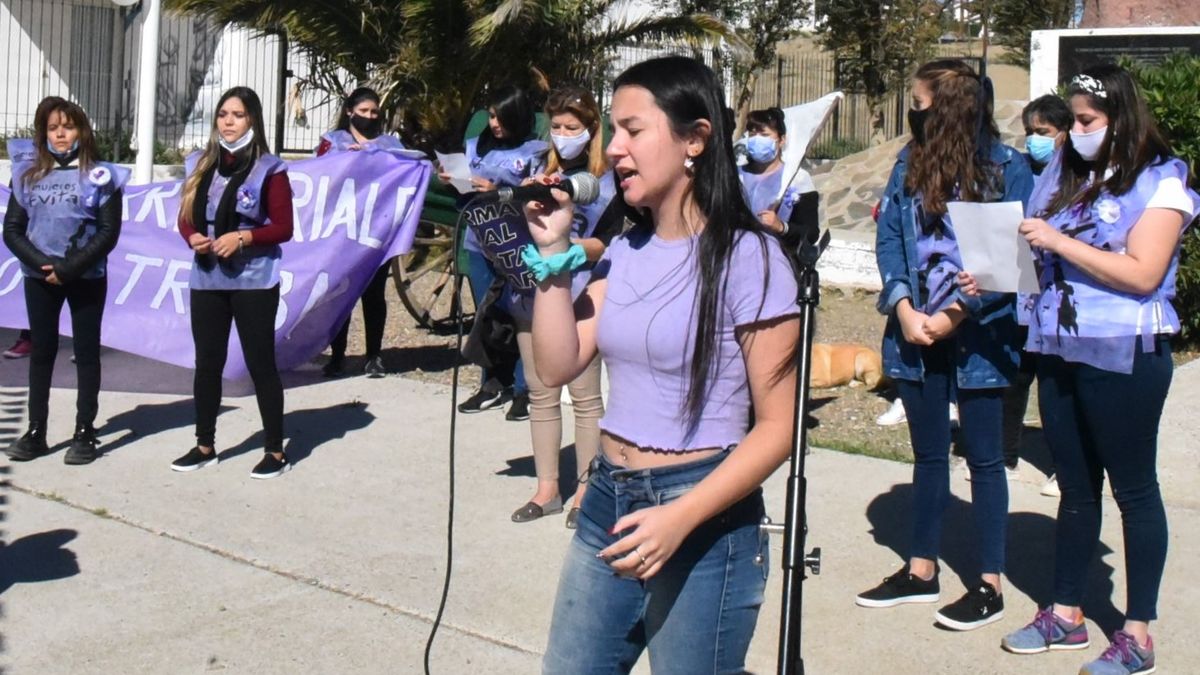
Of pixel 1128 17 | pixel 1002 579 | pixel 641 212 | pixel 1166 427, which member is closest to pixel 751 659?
pixel 1002 579

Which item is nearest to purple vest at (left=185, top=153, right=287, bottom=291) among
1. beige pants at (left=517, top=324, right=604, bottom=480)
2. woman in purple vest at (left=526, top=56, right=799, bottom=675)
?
beige pants at (left=517, top=324, right=604, bottom=480)

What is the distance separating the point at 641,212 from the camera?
2.99 meters

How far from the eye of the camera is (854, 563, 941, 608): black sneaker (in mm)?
5098

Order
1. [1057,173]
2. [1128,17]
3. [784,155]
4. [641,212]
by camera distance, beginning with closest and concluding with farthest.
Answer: [641,212] < [1057,173] < [784,155] < [1128,17]

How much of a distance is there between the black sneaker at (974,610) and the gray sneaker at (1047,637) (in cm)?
16

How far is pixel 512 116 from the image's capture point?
643cm

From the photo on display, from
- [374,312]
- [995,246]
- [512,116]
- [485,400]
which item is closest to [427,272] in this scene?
Answer: [374,312]

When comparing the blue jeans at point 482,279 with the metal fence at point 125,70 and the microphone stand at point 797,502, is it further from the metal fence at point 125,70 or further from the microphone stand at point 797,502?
the metal fence at point 125,70

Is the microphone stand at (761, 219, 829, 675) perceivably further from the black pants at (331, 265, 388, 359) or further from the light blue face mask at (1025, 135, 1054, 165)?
the black pants at (331, 265, 388, 359)

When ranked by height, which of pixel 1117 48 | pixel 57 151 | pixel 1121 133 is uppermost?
pixel 1117 48

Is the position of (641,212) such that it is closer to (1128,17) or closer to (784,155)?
(784,155)

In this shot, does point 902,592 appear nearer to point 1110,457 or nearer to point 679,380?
point 1110,457

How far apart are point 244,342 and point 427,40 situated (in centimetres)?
747

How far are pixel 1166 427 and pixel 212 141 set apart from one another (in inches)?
192
